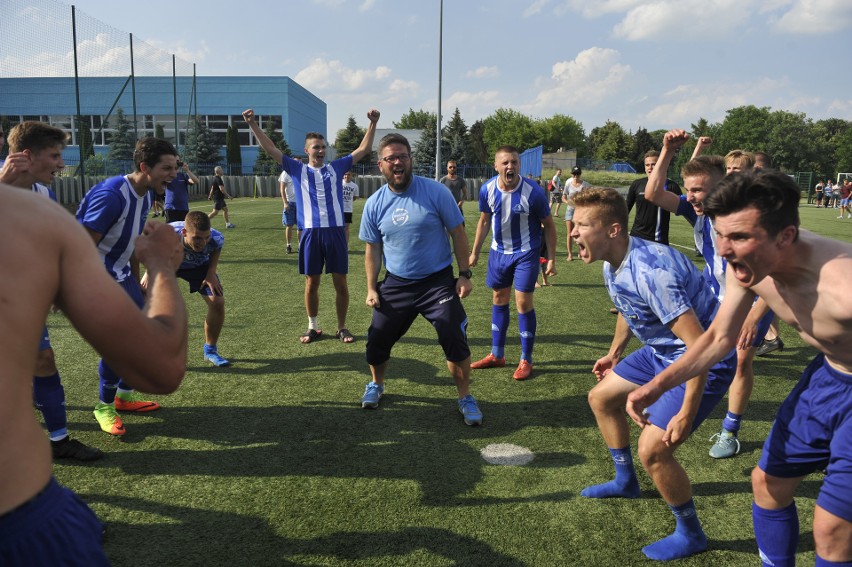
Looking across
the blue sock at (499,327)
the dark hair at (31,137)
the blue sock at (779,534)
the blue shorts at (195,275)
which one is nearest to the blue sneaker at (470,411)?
the blue sock at (499,327)

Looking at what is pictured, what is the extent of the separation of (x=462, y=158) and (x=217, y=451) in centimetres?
5311

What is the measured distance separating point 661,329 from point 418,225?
6.98 feet

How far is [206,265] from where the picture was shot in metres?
5.57

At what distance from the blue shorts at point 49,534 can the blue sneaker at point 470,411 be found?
129 inches

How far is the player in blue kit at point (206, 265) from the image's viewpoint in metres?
5.19

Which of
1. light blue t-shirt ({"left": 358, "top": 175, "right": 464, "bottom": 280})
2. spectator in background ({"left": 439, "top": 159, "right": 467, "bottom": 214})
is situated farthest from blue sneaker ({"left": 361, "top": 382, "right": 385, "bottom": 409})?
spectator in background ({"left": 439, "top": 159, "right": 467, "bottom": 214})

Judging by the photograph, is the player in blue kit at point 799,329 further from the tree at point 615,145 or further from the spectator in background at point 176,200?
the tree at point 615,145

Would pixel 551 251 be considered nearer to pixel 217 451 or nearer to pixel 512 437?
pixel 512 437

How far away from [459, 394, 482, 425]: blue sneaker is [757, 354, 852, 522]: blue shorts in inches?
89.1

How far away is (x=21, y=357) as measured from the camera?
4.17 ft

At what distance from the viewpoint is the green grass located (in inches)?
119

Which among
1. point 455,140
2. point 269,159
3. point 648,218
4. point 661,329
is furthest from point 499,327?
point 455,140

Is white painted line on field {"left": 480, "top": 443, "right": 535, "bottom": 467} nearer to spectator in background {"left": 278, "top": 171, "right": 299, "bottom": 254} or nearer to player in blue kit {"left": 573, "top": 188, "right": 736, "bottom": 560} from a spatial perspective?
player in blue kit {"left": 573, "top": 188, "right": 736, "bottom": 560}

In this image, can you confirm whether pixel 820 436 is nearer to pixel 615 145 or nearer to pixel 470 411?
pixel 470 411
